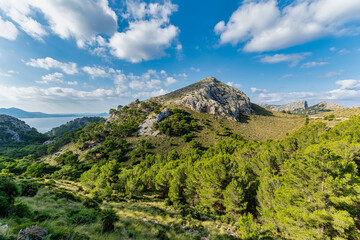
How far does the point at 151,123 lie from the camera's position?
78.8 m

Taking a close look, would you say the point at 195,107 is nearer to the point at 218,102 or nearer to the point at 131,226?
the point at 218,102

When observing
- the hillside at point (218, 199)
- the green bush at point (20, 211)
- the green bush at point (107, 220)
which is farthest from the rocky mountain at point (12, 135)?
the green bush at point (107, 220)

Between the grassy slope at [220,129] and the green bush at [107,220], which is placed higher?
the green bush at [107,220]

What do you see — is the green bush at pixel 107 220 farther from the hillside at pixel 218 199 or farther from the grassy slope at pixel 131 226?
the grassy slope at pixel 131 226

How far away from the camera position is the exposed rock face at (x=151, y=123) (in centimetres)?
7359

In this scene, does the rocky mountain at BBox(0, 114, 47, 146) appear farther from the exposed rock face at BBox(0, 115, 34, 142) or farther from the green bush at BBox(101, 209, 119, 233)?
the green bush at BBox(101, 209, 119, 233)

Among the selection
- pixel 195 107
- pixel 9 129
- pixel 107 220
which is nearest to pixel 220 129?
pixel 195 107

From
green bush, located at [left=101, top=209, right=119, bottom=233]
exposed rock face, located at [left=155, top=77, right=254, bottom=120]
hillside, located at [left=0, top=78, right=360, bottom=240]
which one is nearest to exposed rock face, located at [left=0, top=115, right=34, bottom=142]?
hillside, located at [left=0, top=78, right=360, bottom=240]

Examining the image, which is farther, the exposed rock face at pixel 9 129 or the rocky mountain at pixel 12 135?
the exposed rock face at pixel 9 129

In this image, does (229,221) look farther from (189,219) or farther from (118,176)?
(118,176)

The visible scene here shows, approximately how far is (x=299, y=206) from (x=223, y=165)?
977 cm

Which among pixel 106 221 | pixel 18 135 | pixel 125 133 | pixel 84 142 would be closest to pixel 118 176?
pixel 106 221

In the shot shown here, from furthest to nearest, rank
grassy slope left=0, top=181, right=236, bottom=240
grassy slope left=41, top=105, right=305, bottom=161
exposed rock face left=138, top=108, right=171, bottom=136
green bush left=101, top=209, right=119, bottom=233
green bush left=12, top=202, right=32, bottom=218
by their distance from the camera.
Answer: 1. exposed rock face left=138, top=108, right=171, bottom=136
2. grassy slope left=41, top=105, right=305, bottom=161
3. green bush left=101, top=209, right=119, bottom=233
4. grassy slope left=0, top=181, right=236, bottom=240
5. green bush left=12, top=202, right=32, bottom=218

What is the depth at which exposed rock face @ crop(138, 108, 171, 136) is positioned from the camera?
73594mm
